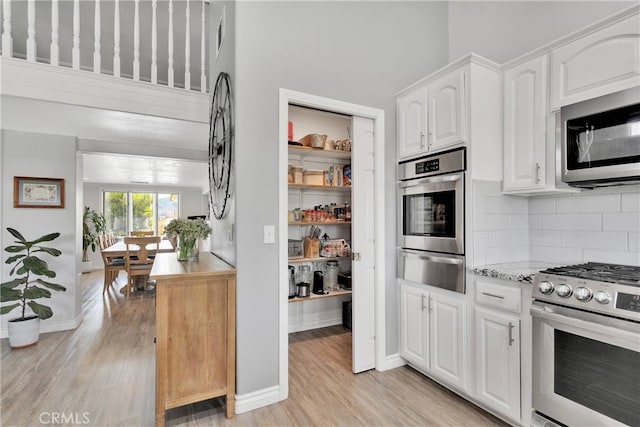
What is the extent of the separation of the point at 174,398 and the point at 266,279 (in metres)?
0.86

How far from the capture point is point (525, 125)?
6.56 ft

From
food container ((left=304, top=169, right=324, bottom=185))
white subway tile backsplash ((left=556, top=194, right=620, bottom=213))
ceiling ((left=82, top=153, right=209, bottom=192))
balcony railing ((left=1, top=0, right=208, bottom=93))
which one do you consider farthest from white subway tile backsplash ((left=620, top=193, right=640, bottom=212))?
ceiling ((left=82, top=153, right=209, bottom=192))

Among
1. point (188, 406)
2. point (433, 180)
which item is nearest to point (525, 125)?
point (433, 180)

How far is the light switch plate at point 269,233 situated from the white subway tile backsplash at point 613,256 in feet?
6.84

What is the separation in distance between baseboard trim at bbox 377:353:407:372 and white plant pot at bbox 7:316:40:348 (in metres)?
3.47

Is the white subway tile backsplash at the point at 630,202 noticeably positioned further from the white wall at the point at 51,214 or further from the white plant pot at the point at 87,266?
the white plant pot at the point at 87,266

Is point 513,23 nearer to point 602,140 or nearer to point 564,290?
point 602,140

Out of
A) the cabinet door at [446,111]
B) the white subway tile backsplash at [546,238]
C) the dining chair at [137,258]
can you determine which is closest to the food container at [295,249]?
the cabinet door at [446,111]

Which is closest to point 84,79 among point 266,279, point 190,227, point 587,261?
point 190,227

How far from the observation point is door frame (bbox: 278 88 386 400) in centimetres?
211

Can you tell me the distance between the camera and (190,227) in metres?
2.30

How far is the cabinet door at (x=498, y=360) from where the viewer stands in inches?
68.0

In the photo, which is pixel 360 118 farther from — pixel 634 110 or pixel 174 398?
pixel 174 398

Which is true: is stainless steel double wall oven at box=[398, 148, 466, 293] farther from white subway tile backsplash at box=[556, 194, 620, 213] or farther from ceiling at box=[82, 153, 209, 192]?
ceiling at box=[82, 153, 209, 192]
